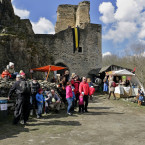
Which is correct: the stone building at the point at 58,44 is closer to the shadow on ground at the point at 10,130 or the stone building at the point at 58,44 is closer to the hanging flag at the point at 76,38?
the hanging flag at the point at 76,38

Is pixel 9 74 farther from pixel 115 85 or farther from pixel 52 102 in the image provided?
pixel 115 85

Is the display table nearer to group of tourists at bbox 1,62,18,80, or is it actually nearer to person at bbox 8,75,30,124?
group of tourists at bbox 1,62,18,80

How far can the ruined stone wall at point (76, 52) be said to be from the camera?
2042 cm

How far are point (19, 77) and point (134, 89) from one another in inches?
391

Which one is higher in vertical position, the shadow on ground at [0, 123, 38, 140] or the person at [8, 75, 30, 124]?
the person at [8, 75, 30, 124]

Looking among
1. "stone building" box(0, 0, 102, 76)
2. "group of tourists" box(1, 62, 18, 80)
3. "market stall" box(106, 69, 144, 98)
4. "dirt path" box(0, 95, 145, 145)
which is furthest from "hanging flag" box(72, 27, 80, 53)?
"dirt path" box(0, 95, 145, 145)

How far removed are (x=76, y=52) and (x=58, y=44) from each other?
250cm

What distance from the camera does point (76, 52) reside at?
827 inches

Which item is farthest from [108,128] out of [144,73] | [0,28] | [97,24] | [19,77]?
[144,73]

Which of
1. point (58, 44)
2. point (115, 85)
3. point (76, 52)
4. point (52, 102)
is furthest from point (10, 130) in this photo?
point (76, 52)

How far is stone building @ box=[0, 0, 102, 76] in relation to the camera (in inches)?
467

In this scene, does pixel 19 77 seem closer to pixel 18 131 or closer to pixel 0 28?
pixel 18 131

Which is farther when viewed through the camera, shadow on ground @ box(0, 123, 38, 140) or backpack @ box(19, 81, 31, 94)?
backpack @ box(19, 81, 31, 94)

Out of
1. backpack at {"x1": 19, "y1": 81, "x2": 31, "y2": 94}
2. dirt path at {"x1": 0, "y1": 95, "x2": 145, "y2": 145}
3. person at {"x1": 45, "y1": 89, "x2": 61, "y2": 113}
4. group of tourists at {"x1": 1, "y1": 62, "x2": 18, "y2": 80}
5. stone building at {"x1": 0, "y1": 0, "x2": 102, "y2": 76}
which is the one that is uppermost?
stone building at {"x1": 0, "y1": 0, "x2": 102, "y2": 76}
